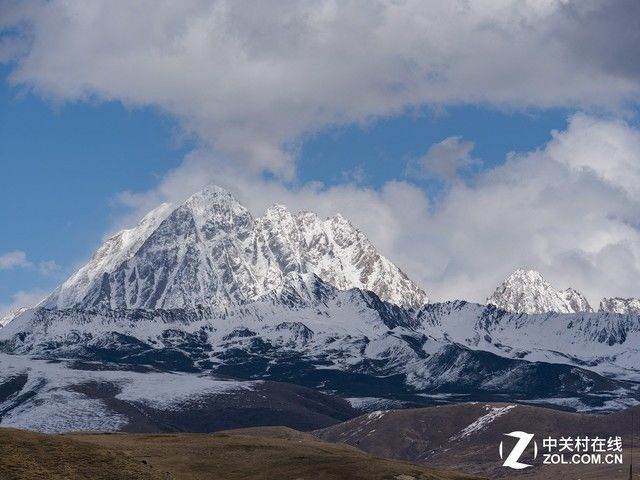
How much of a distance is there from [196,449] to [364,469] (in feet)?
86.6

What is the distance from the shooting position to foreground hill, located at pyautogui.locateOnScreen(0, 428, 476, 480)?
12743cm

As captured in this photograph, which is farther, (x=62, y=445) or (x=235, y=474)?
(x=235, y=474)

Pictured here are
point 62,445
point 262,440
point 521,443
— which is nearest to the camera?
point 62,445

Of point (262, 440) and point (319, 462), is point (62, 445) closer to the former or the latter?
point (319, 462)

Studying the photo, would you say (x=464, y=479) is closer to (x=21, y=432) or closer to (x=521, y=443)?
(x=521, y=443)

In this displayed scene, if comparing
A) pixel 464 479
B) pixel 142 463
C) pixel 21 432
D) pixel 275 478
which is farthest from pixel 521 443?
pixel 21 432

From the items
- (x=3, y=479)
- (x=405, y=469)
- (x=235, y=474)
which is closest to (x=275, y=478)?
(x=235, y=474)

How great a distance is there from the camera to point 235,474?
150250mm

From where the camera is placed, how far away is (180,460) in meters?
157

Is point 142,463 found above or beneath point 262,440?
beneath

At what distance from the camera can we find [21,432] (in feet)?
459

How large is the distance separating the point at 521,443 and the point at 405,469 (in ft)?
51.1

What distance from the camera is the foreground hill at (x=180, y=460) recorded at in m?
127

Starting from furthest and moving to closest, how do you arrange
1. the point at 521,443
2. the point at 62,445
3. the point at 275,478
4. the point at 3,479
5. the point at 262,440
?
the point at 262,440 < the point at 521,443 < the point at 275,478 < the point at 62,445 < the point at 3,479
